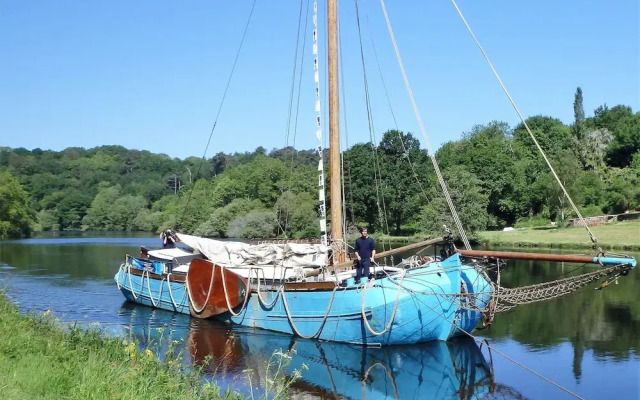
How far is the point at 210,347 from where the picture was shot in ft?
66.6

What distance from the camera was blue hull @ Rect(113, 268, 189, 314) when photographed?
84.6 ft

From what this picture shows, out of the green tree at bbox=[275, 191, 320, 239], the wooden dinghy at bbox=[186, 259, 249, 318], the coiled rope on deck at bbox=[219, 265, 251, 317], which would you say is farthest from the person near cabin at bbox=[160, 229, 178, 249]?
Result: the green tree at bbox=[275, 191, 320, 239]

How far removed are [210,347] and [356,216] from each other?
53567mm

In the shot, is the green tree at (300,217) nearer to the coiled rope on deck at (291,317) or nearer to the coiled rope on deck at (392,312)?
the coiled rope on deck at (291,317)

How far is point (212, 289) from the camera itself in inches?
934

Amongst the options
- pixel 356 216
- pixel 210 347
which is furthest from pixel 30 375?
pixel 356 216

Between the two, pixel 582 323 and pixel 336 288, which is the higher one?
pixel 336 288

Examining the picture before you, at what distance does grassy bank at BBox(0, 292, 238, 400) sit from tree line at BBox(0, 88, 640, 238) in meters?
32.0

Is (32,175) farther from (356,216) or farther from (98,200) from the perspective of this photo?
(356,216)

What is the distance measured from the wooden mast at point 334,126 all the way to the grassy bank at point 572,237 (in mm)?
31597

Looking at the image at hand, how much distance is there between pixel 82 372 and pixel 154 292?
56.8ft

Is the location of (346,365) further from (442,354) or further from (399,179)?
(399,179)

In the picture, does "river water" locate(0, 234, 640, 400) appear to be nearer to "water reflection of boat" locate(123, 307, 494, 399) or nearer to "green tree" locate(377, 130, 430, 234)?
"water reflection of boat" locate(123, 307, 494, 399)

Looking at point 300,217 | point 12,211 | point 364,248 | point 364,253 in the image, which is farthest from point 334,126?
point 12,211
